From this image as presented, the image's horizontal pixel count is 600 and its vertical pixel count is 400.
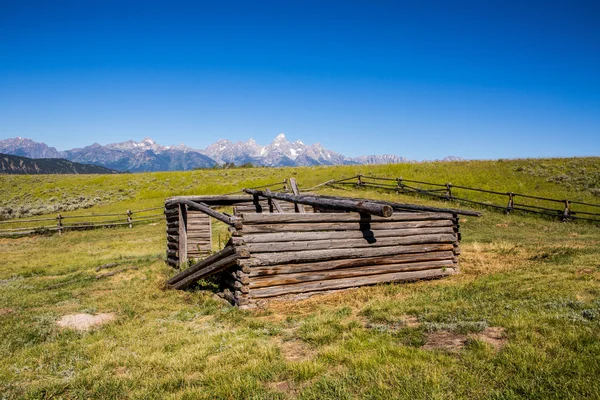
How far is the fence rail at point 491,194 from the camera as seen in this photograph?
862 inches

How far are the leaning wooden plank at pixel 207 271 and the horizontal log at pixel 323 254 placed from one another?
351 mm

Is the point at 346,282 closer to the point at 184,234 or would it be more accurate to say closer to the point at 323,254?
the point at 323,254

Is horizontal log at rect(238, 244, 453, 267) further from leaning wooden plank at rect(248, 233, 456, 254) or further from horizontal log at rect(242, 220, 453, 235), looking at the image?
horizontal log at rect(242, 220, 453, 235)

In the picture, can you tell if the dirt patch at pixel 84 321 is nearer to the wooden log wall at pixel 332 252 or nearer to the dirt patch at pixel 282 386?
the wooden log wall at pixel 332 252

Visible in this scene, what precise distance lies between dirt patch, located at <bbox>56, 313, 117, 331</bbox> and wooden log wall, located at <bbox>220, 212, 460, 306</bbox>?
272 centimetres

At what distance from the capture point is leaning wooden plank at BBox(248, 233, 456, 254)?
26.1ft

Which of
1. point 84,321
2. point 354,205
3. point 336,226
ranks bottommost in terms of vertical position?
point 84,321

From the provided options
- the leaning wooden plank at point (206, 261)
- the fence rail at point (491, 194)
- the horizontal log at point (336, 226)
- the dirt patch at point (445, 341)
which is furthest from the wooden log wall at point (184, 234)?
the fence rail at point (491, 194)

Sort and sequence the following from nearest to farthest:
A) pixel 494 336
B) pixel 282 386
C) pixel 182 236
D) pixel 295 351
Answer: pixel 282 386, pixel 494 336, pixel 295 351, pixel 182 236

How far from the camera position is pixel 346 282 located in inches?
345

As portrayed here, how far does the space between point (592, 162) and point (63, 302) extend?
1682 inches

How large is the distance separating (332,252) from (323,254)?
25cm

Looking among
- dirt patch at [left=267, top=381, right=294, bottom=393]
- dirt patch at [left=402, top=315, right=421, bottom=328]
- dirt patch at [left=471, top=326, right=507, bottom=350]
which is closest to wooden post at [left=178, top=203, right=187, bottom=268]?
dirt patch at [left=402, top=315, right=421, bottom=328]

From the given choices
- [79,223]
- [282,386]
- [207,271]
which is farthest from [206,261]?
[79,223]
